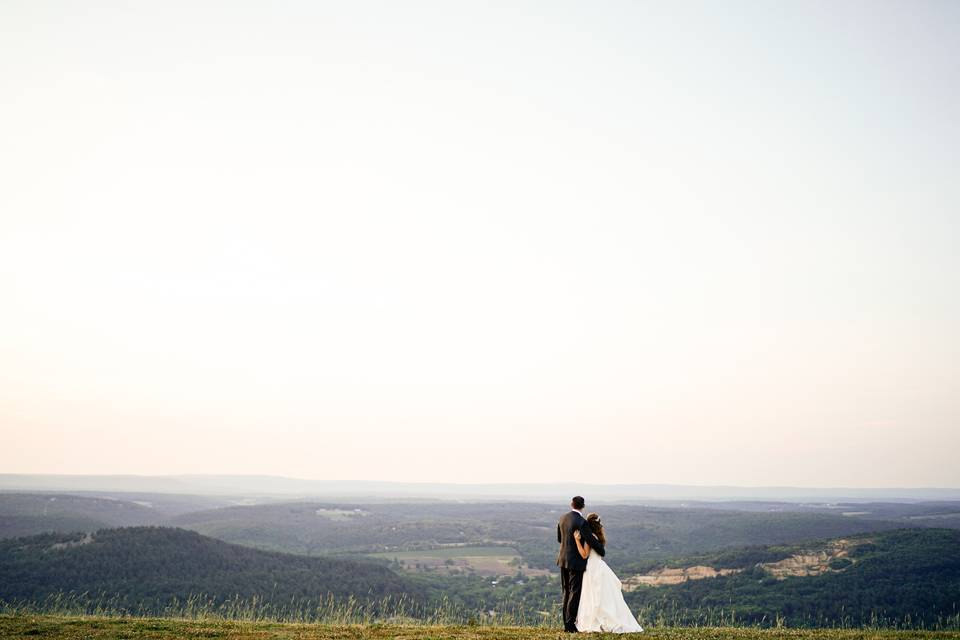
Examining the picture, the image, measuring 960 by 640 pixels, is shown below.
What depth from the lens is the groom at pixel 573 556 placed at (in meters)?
14.4

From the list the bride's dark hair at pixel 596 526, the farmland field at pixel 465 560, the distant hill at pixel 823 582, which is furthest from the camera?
the farmland field at pixel 465 560

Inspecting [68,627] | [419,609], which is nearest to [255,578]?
[419,609]

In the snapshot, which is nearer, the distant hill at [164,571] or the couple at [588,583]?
the couple at [588,583]

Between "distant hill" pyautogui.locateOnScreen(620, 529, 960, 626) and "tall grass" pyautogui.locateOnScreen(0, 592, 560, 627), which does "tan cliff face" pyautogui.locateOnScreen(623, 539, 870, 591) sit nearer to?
"distant hill" pyautogui.locateOnScreen(620, 529, 960, 626)

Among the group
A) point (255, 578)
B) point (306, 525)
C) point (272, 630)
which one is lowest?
point (306, 525)

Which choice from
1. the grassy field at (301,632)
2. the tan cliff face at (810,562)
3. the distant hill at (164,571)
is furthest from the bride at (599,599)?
the tan cliff face at (810,562)

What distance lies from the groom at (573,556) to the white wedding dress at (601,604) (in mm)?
151

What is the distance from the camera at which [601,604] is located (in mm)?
14250

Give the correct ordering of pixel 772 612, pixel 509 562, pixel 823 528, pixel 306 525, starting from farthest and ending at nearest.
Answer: pixel 306 525, pixel 823 528, pixel 509 562, pixel 772 612

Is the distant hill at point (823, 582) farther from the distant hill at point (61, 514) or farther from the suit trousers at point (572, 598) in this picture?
the distant hill at point (61, 514)

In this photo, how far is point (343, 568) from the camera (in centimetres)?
8219

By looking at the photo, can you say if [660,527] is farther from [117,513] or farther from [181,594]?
[117,513]

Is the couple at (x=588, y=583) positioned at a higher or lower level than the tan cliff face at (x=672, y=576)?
higher

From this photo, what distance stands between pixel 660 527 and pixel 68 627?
15250cm
